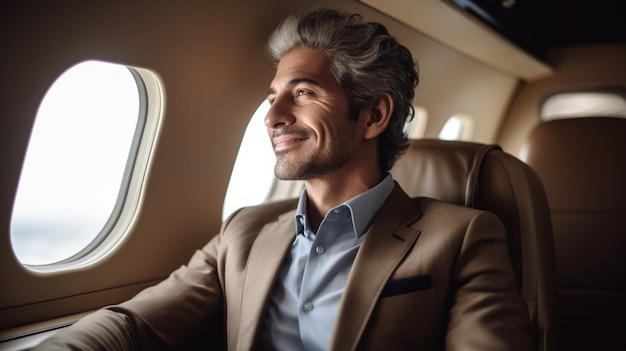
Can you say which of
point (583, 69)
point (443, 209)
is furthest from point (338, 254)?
point (583, 69)

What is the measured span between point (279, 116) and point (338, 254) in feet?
1.68

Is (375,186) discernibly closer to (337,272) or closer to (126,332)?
(337,272)

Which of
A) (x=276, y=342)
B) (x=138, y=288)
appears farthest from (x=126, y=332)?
(x=138, y=288)

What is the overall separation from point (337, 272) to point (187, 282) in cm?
54

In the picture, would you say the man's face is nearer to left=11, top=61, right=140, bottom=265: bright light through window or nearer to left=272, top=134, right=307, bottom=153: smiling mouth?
left=272, top=134, right=307, bottom=153: smiling mouth

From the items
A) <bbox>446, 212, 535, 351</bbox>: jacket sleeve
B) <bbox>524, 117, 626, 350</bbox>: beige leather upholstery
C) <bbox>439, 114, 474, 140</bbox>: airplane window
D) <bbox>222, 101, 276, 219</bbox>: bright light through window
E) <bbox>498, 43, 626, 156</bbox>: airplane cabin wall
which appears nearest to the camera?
<bbox>446, 212, 535, 351</bbox>: jacket sleeve

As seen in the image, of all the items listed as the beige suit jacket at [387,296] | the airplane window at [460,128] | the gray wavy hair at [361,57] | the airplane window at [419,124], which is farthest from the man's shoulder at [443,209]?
the airplane window at [460,128]

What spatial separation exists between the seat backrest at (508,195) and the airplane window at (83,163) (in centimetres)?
117

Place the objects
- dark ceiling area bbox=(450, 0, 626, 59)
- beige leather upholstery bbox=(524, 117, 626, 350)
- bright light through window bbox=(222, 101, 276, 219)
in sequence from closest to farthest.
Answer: beige leather upholstery bbox=(524, 117, 626, 350) → bright light through window bbox=(222, 101, 276, 219) → dark ceiling area bbox=(450, 0, 626, 59)

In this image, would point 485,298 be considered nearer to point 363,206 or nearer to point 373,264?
point 373,264

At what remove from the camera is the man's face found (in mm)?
1704

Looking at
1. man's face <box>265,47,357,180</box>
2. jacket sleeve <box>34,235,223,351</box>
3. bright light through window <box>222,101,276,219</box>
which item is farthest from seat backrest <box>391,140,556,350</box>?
bright light through window <box>222,101,276,219</box>

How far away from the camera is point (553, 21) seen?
4332mm

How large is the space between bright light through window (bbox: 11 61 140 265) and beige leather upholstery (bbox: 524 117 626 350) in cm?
213
